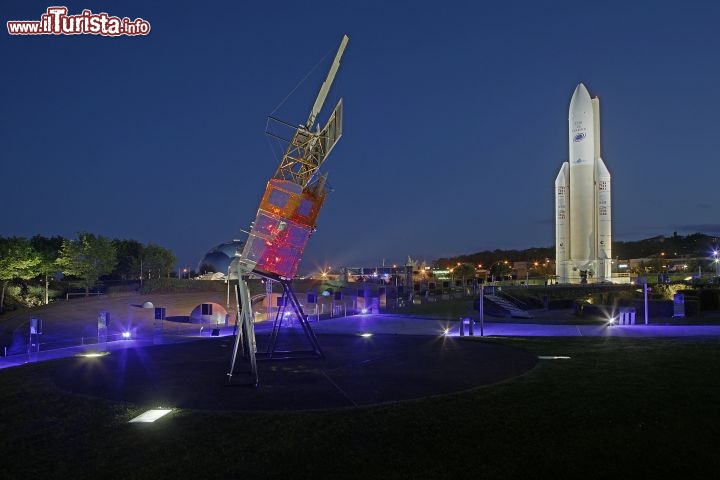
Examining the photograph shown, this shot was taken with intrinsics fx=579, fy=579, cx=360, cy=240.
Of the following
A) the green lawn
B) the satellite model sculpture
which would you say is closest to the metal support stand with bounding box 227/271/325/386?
the satellite model sculpture

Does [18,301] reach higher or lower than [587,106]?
lower

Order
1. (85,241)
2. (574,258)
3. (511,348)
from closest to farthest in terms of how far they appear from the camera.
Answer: (511,348)
(85,241)
(574,258)

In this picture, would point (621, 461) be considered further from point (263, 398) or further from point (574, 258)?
point (574, 258)

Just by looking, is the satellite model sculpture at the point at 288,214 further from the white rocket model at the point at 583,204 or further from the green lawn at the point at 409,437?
the white rocket model at the point at 583,204

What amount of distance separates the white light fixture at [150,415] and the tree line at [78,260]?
153 ft

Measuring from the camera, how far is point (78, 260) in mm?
64688

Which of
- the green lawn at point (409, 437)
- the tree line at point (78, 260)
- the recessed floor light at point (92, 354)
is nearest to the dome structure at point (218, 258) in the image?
the tree line at point (78, 260)

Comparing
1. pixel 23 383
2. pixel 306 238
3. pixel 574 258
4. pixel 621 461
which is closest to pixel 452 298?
pixel 574 258

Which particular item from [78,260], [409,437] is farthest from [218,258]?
[409,437]

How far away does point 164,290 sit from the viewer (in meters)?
58.7

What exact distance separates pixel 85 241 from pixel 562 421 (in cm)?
6731

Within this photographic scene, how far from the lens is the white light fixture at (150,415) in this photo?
9.96 meters

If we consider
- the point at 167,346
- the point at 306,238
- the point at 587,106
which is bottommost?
the point at 167,346

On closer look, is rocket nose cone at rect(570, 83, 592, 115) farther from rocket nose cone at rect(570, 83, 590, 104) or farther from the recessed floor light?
the recessed floor light
